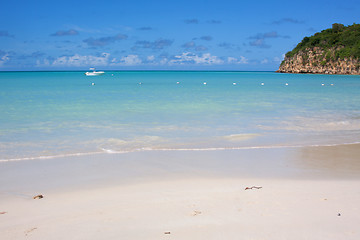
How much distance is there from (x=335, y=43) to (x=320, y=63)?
336 inches

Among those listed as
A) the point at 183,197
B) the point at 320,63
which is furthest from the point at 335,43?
the point at 183,197

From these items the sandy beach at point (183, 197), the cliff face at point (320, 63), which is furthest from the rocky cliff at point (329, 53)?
the sandy beach at point (183, 197)

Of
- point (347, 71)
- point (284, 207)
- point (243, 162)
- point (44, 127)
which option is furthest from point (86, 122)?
point (347, 71)

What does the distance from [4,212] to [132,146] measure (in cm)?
538

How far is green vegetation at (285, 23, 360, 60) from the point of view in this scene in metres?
112

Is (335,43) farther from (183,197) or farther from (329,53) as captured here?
(183,197)

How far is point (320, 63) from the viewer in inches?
4847

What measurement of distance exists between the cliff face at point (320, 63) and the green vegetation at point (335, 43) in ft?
2.57

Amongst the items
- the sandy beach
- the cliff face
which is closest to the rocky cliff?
the cliff face

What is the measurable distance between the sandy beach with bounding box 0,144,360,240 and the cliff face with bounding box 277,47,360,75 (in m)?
114

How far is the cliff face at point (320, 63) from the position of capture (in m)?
110

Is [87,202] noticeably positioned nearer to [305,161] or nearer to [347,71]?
[305,161]

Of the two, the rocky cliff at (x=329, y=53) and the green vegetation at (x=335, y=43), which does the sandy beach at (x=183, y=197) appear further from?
the green vegetation at (x=335, y=43)

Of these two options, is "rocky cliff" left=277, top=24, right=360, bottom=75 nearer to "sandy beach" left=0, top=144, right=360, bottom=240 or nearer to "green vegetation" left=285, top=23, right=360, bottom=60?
"green vegetation" left=285, top=23, right=360, bottom=60
